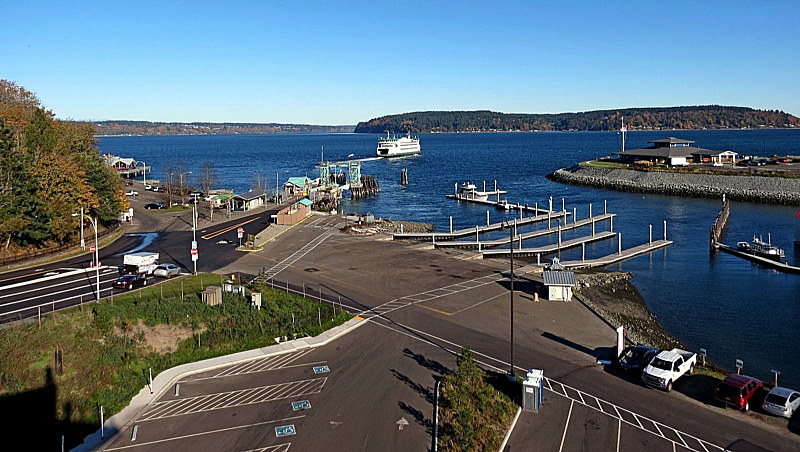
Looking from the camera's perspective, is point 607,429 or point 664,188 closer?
point 607,429

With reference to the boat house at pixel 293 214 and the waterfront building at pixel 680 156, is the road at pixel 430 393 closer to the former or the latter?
the boat house at pixel 293 214

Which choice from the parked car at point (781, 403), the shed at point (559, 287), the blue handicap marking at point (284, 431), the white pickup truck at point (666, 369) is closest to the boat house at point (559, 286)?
the shed at point (559, 287)

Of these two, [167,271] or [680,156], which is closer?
[167,271]

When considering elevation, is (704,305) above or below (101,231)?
below

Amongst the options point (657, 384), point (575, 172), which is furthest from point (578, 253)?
point (575, 172)

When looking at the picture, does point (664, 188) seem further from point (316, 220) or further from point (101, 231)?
point (101, 231)

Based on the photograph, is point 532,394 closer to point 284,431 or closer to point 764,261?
point 284,431

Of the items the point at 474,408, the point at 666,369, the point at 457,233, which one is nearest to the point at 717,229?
the point at 457,233

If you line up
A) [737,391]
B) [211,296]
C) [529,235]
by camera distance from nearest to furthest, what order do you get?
[737,391]
[211,296]
[529,235]
